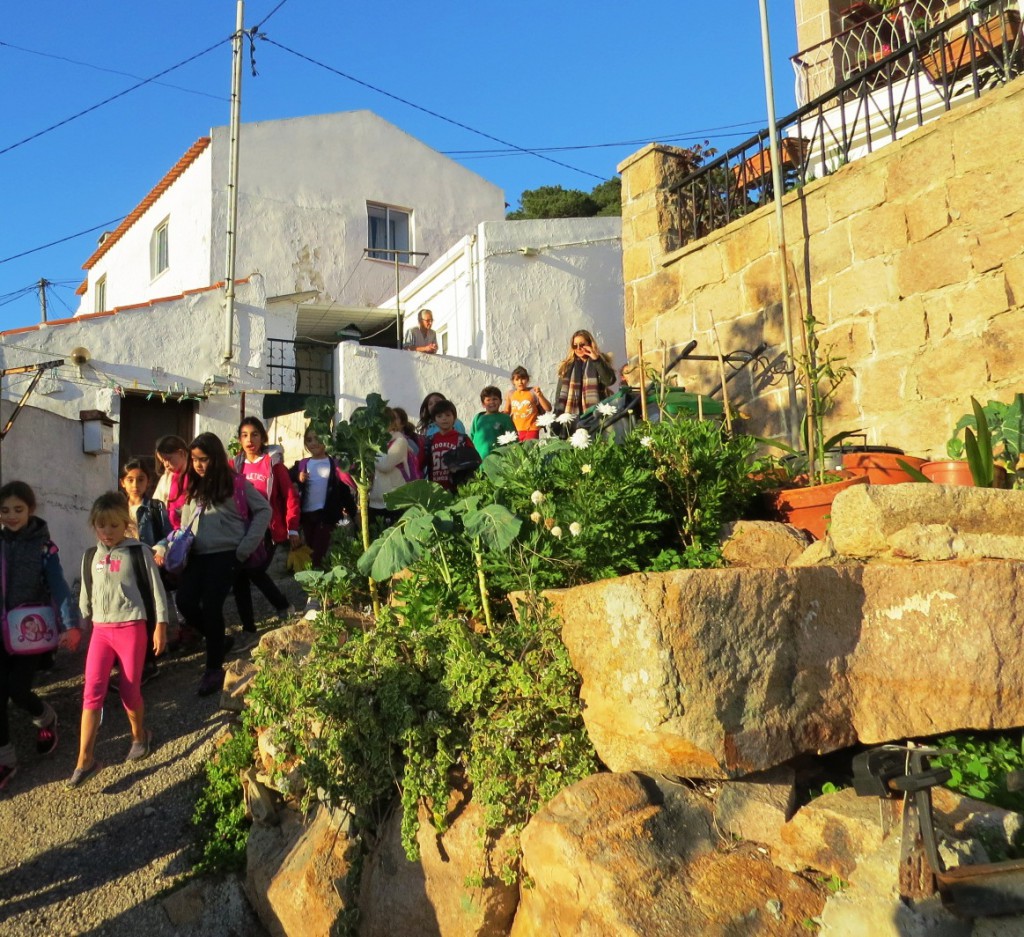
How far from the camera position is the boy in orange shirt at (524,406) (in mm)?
8836

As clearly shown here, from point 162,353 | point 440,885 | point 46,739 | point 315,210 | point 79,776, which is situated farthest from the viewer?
point 315,210

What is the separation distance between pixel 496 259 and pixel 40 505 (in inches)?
380

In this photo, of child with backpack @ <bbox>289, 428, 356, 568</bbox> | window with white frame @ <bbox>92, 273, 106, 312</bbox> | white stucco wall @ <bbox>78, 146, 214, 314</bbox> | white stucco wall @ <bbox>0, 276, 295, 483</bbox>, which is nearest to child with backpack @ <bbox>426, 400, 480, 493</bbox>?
child with backpack @ <bbox>289, 428, 356, 568</bbox>

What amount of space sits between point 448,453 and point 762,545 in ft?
10.7

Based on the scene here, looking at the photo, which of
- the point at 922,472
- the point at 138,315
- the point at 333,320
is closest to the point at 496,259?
the point at 333,320

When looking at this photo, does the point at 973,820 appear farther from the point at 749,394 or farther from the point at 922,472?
the point at 749,394

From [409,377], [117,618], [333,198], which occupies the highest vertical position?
[333,198]

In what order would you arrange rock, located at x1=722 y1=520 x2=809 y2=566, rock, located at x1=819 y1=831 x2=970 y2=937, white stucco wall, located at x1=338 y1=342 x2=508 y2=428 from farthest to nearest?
white stucco wall, located at x1=338 y1=342 x2=508 y2=428
rock, located at x1=722 y1=520 x2=809 y2=566
rock, located at x1=819 y1=831 x2=970 y2=937

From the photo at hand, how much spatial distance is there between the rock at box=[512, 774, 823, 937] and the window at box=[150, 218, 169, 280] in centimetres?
1878

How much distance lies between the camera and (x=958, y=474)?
204 inches

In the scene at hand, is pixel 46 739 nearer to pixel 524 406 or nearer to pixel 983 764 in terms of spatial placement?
pixel 524 406

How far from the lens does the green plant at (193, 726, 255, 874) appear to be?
4680mm

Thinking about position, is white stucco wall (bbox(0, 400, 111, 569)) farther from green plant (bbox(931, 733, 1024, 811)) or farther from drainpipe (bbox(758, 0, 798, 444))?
green plant (bbox(931, 733, 1024, 811))

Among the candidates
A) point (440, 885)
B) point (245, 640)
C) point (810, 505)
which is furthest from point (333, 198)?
point (440, 885)
